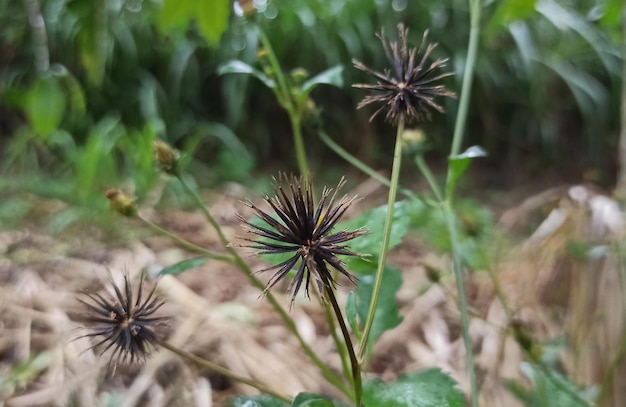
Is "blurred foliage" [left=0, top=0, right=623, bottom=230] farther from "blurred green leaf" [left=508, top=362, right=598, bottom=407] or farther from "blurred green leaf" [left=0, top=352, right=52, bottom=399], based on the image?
"blurred green leaf" [left=508, top=362, right=598, bottom=407]

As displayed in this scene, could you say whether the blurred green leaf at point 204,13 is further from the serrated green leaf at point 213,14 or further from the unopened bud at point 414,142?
the unopened bud at point 414,142

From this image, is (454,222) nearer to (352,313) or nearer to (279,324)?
(352,313)

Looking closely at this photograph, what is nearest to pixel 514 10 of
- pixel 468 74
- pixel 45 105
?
pixel 468 74

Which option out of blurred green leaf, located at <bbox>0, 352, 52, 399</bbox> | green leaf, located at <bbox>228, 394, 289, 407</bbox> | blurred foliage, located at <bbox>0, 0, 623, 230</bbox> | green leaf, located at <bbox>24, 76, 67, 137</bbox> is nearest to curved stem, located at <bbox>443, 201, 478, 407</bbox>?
green leaf, located at <bbox>228, 394, 289, 407</bbox>

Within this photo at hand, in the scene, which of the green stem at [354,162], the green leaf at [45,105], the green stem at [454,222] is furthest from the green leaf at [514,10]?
the green leaf at [45,105]

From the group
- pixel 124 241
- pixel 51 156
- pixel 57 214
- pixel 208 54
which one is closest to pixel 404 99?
pixel 124 241

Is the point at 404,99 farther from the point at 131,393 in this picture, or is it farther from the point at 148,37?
the point at 148,37
